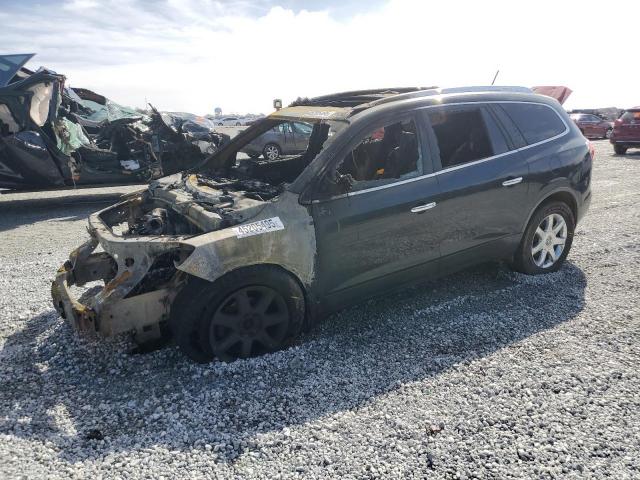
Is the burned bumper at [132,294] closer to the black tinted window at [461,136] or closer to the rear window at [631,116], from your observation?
the black tinted window at [461,136]

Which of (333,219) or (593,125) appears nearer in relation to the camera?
(333,219)

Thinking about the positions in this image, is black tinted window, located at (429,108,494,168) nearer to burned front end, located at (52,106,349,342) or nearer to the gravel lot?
burned front end, located at (52,106,349,342)

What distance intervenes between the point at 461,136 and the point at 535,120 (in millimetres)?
879

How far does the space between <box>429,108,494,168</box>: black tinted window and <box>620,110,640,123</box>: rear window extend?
13508 millimetres

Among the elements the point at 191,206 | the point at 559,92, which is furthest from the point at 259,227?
the point at 559,92

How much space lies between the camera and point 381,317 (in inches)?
156

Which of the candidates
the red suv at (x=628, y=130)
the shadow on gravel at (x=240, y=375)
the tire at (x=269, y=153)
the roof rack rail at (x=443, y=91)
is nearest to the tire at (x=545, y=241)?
the shadow on gravel at (x=240, y=375)

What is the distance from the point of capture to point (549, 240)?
4.66m

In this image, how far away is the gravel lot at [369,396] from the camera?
243 cm

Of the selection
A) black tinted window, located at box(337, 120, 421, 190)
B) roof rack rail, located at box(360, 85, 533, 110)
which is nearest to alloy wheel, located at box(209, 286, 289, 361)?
black tinted window, located at box(337, 120, 421, 190)

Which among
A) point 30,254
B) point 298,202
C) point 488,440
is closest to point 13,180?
point 30,254

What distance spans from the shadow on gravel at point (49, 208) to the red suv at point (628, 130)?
14.7 metres

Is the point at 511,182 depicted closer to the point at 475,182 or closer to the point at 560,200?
the point at 475,182

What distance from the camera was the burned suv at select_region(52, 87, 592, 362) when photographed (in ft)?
10.2
